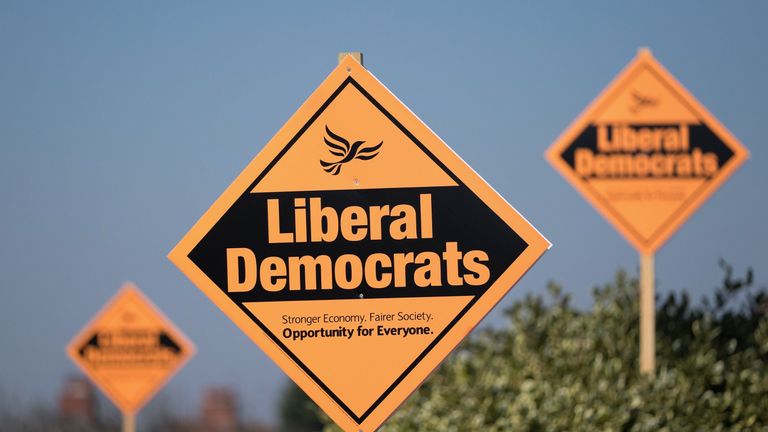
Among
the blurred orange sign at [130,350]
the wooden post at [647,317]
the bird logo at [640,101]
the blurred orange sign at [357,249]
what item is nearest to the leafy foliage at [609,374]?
the wooden post at [647,317]

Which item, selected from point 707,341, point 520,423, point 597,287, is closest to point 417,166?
point 520,423

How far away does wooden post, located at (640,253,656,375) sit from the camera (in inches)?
428

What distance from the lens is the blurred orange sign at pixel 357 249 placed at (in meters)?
5.04

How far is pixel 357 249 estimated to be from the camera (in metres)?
5.11

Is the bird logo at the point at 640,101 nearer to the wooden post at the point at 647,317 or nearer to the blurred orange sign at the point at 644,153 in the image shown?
the blurred orange sign at the point at 644,153

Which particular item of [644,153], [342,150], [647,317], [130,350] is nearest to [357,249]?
[342,150]

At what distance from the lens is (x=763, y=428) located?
10.8m

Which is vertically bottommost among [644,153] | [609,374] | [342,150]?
[609,374]

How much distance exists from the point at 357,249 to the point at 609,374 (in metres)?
6.62

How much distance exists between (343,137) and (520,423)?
6.41m

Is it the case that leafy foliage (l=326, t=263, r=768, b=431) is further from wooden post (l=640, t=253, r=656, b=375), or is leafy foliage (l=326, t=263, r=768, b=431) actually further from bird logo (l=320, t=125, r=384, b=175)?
bird logo (l=320, t=125, r=384, b=175)

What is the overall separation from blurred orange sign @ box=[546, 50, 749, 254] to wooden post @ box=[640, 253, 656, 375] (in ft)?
0.52

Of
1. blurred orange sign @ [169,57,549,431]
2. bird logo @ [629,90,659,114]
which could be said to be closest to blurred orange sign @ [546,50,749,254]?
bird logo @ [629,90,659,114]

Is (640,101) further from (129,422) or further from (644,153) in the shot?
(129,422)
